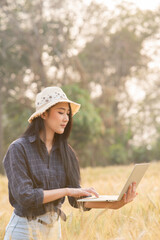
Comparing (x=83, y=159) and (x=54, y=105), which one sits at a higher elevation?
(x=54, y=105)

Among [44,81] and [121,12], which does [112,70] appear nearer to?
[121,12]

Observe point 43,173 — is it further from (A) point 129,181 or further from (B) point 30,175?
(A) point 129,181

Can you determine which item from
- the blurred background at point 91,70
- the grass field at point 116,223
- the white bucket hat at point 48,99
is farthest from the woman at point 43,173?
the blurred background at point 91,70

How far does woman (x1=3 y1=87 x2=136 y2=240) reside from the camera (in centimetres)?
288

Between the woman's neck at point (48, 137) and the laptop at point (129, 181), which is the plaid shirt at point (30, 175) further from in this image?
the laptop at point (129, 181)

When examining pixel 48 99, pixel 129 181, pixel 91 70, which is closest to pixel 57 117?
pixel 48 99

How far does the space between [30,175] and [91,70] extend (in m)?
21.7

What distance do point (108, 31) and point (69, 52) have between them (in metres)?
5.20

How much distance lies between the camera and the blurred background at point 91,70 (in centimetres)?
1770

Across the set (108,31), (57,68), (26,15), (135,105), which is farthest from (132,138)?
(26,15)

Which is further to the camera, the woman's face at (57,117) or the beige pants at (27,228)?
the woman's face at (57,117)

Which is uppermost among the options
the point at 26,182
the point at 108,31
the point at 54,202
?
the point at 108,31

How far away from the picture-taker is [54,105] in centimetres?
312

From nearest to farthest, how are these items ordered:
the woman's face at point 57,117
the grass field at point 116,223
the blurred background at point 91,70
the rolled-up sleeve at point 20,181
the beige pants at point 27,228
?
the grass field at point 116,223 < the rolled-up sleeve at point 20,181 < the beige pants at point 27,228 < the woman's face at point 57,117 < the blurred background at point 91,70
